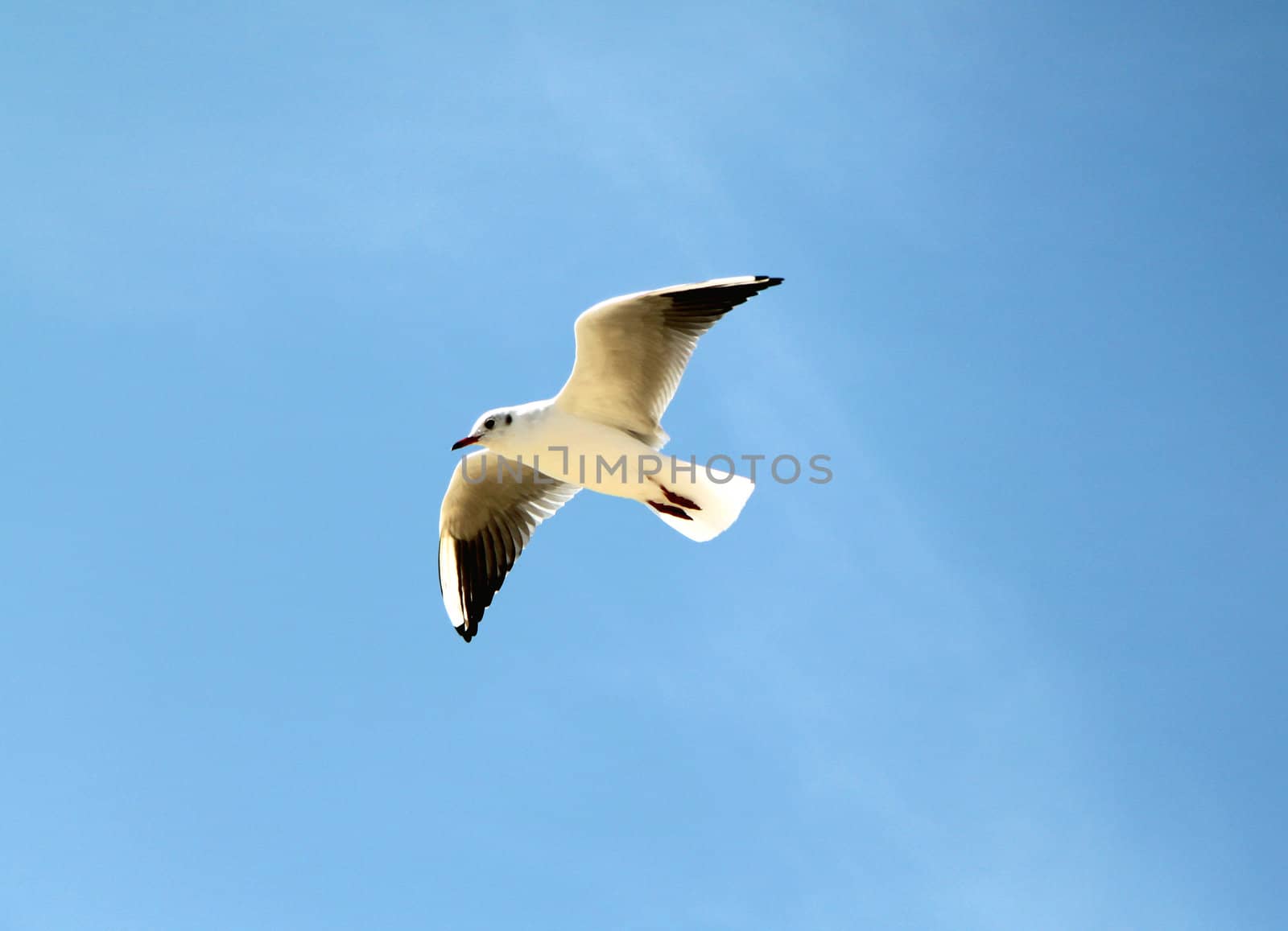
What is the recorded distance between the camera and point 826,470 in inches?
305

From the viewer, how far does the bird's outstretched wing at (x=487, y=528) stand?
336 inches

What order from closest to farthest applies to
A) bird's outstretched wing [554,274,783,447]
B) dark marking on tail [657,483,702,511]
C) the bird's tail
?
bird's outstretched wing [554,274,783,447]
the bird's tail
dark marking on tail [657,483,702,511]

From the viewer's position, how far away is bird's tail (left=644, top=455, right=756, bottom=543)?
24.0 feet

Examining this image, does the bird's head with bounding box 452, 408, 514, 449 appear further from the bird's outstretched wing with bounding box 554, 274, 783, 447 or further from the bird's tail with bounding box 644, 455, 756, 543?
the bird's tail with bounding box 644, 455, 756, 543

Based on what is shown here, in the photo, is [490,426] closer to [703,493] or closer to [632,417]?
[632,417]

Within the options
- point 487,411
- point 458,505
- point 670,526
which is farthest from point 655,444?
point 458,505

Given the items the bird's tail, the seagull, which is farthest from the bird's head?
the bird's tail

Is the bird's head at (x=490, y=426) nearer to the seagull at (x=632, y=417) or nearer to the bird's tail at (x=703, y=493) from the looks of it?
the seagull at (x=632, y=417)

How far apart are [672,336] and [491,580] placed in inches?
86.7

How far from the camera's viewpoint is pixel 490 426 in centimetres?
756

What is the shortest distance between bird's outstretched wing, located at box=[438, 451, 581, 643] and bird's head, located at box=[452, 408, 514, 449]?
2.95 ft

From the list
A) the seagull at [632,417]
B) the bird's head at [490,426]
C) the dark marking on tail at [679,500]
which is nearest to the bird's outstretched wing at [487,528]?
the seagull at [632,417]

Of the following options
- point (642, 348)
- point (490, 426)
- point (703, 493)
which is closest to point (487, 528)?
point (490, 426)

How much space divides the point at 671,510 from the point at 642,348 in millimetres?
934
